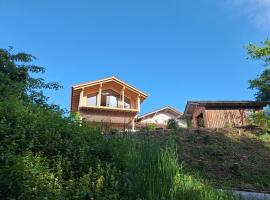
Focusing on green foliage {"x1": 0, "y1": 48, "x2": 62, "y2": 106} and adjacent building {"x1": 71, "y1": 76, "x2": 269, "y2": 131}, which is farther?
adjacent building {"x1": 71, "y1": 76, "x2": 269, "y2": 131}

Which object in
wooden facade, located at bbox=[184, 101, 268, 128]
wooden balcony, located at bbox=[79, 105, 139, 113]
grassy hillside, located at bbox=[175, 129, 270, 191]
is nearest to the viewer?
grassy hillside, located at bbox=[175, 129, 270, 191]

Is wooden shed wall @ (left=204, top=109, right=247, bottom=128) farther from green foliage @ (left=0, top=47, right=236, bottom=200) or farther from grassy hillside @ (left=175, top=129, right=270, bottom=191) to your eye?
green foliage @ (left=0, top=47, right=236, bottom=200)

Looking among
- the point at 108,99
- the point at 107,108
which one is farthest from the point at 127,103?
the point at 107,108

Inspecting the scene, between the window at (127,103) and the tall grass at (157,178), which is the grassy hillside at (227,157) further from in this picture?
the window at (127,103)

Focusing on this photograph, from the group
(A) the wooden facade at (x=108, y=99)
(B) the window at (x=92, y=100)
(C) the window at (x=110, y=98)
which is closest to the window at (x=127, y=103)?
(A) the wooden facade at (x=108, y=99)

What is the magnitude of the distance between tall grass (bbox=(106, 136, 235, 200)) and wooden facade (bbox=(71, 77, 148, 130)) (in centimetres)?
2618

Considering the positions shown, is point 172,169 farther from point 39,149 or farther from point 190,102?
point 190,102

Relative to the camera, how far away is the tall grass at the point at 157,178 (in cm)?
558

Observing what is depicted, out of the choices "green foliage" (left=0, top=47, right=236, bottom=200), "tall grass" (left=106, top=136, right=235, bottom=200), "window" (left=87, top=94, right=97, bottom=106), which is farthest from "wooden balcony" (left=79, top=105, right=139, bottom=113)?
"tall grass" (left=106, top=136, right=235, bottom=200)

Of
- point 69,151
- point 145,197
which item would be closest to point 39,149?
point 69,151

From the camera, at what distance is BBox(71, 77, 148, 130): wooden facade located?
3278cm

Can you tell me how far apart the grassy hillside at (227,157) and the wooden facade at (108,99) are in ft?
54.1

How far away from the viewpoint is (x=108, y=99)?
34.9 m

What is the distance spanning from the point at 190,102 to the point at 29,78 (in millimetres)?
25220
